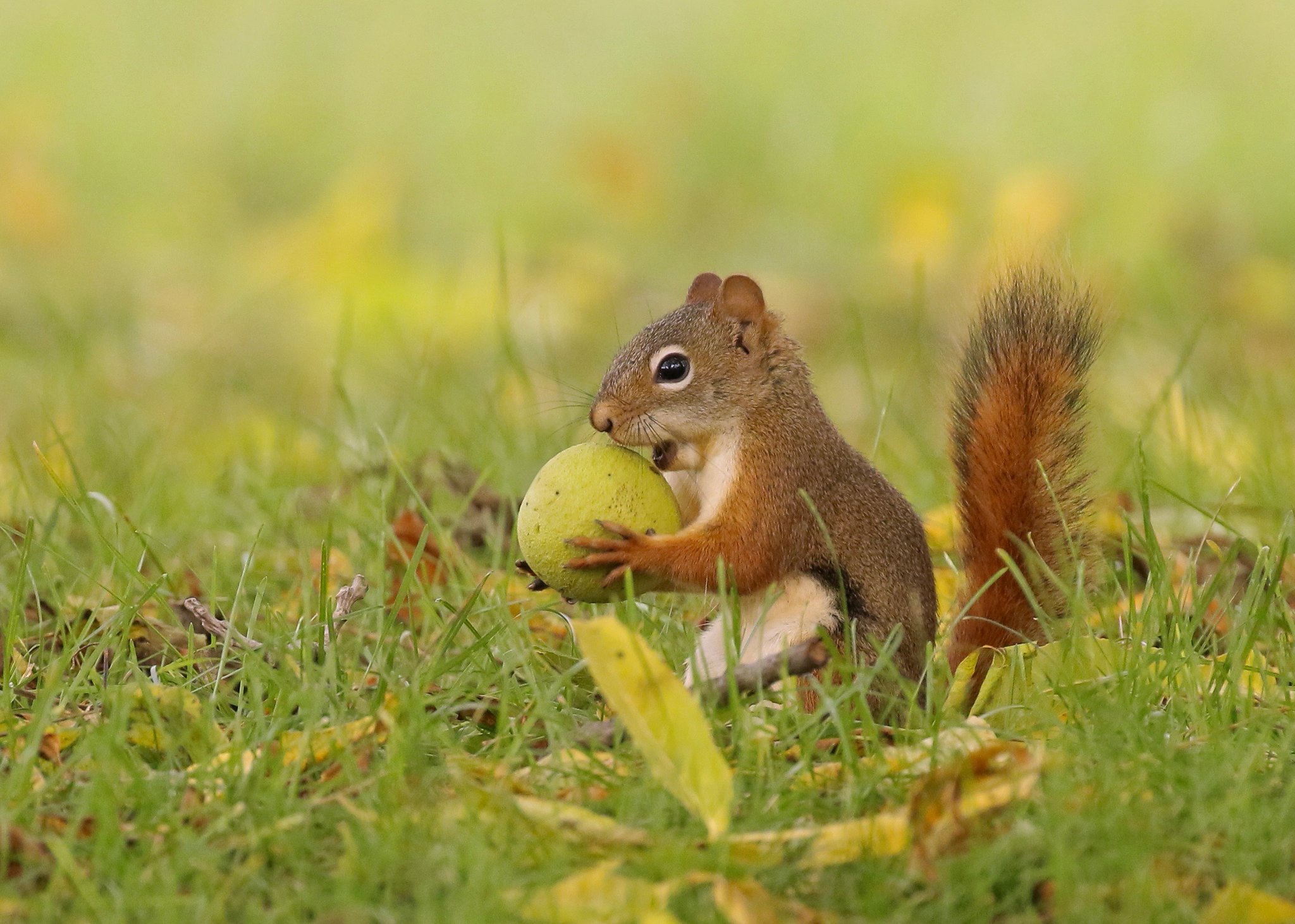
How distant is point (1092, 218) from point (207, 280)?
114 inches

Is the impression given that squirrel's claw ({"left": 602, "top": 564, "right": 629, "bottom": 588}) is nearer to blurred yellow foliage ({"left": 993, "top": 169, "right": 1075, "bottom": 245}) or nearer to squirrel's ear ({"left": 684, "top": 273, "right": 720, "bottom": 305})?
squirrel's ear ({"left": 684, "top": 273, "right": 720, "bottom": 305})

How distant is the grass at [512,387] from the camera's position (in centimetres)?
159

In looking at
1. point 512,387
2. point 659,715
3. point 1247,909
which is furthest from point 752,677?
point 512,387

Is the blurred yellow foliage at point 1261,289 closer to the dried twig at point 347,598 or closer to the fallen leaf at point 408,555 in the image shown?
the fallen leaf at point 408,555

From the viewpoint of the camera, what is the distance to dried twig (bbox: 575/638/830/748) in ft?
5.95

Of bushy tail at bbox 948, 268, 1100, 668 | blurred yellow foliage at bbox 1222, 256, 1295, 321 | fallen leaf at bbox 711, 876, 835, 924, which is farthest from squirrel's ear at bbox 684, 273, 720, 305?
blurred yellow foliage at bbox 1222, 256, 1295, 321

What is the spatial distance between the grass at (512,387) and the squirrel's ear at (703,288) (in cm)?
37

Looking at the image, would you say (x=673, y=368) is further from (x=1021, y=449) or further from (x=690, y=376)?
(x=1021, y=449)

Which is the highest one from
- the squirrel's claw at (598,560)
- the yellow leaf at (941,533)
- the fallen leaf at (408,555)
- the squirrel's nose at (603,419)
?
the squirrel's nose at (603,419)

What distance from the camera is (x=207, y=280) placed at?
569 centimetres

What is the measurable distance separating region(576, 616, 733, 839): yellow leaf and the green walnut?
17.3 inches

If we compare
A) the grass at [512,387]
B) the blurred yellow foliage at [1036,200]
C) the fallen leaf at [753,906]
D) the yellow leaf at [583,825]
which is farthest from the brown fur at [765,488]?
the blurred yellow foliage at [1036,200]

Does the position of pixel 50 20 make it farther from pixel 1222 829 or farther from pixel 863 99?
pixel 1222 829

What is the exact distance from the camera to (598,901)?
144 centimetres
